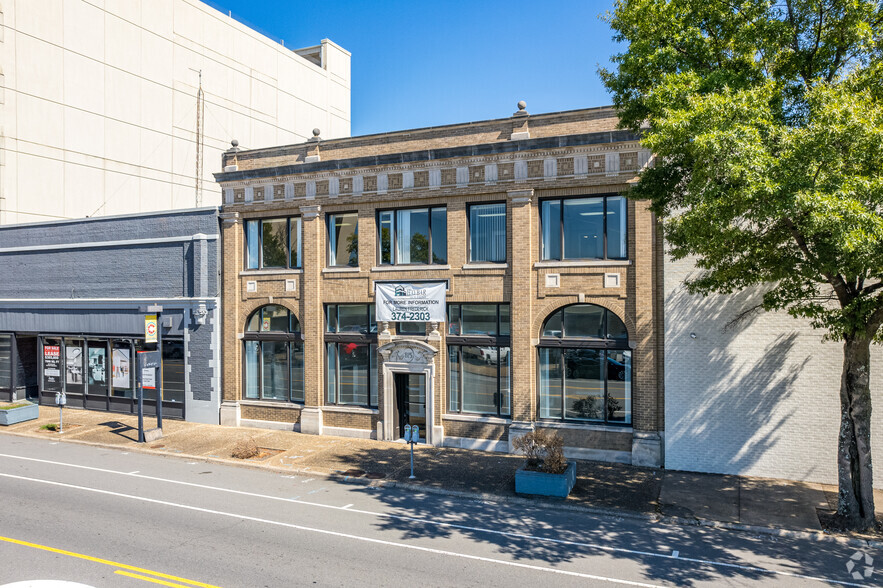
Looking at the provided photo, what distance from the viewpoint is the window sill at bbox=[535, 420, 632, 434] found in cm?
1728

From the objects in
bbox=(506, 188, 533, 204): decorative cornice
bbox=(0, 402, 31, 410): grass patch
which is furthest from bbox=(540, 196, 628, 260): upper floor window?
bbox=(0, 402, 31, 410): grass patch

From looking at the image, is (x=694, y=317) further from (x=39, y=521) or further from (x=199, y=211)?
(x=199, y=211)

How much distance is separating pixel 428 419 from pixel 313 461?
3.80m

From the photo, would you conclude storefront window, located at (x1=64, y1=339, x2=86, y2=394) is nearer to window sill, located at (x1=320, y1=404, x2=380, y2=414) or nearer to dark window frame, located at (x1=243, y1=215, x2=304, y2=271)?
dark window frame, located at (x1=243, y1=215, x2=304, y2=271)

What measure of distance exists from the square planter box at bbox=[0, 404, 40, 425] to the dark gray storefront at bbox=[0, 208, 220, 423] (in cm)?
199

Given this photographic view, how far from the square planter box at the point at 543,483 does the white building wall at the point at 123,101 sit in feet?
91.3

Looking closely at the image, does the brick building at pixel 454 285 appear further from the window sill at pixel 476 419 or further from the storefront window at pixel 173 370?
the storefront window at pixel 173 370

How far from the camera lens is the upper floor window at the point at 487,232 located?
1888cm

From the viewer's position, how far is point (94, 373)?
25.1 m

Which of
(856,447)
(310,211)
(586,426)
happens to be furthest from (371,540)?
(310,211)

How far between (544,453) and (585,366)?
3.90 metres

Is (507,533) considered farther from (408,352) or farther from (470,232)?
(470,232)

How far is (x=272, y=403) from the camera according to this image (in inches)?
860

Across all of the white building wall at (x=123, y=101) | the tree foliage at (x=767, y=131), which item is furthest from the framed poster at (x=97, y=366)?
the tree foliage at (x=767, y=131)
